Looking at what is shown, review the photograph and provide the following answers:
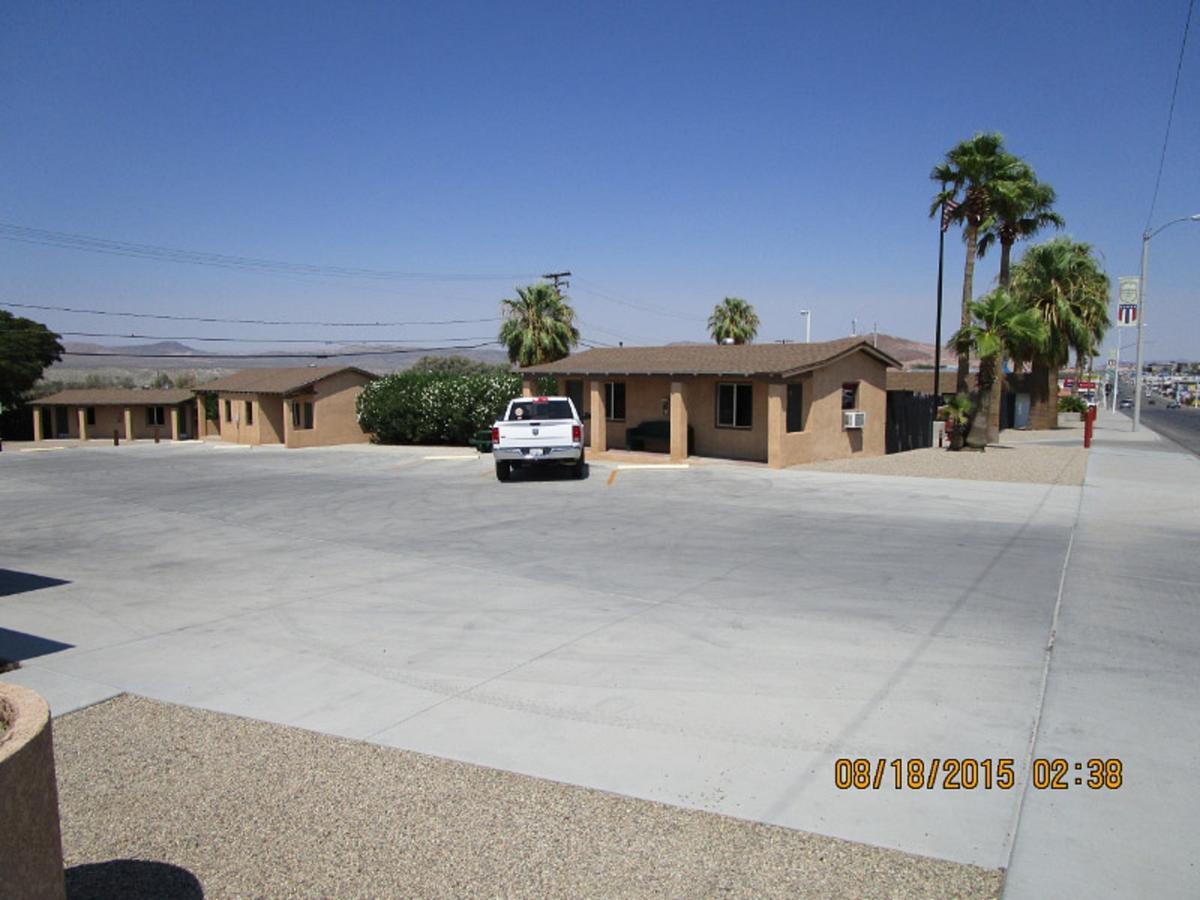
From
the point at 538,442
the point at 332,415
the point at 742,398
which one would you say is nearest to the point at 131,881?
the point at 538,442

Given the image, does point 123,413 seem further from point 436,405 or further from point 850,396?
point 850,396

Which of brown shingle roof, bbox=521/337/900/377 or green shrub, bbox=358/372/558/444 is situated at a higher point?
brown shingle roof, bbox=521/337/900/377

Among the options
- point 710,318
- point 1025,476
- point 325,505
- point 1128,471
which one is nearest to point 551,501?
point 325,505

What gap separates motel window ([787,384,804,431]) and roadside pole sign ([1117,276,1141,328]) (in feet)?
87.4

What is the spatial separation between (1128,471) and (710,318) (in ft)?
109

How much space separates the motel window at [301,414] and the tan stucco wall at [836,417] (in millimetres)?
22934

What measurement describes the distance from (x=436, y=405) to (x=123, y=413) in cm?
3029

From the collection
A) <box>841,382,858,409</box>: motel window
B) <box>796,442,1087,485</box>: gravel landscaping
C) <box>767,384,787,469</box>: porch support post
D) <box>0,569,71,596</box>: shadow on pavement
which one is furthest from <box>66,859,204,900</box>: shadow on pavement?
<box>841,382,858,409</box>: motel window

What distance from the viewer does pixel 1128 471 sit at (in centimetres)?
2406

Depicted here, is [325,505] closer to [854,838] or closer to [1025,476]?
[854,838]

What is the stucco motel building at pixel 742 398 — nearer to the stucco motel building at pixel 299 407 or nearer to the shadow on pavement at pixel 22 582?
the stucco motel building at pixel 299 407

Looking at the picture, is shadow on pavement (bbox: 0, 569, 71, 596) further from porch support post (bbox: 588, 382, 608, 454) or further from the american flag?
the american flag

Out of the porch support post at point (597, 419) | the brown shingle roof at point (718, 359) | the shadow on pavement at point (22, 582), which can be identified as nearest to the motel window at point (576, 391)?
the brown shingle roof at point (718, 359)

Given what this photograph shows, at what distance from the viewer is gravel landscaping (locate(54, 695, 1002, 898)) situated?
4125 millimetres
